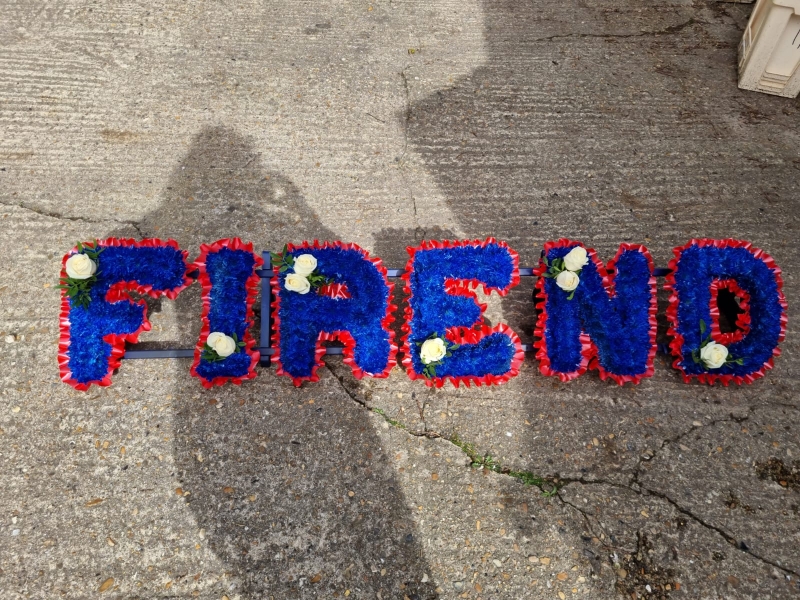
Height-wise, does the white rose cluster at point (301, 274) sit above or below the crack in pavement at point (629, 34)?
below

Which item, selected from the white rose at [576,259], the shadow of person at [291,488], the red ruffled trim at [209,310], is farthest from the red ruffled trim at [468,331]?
the red ruffled trim at [209,310]

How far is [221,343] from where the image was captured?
7.45 feet

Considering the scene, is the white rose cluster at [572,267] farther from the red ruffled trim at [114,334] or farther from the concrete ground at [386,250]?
the red ruffled trim at [114,334]

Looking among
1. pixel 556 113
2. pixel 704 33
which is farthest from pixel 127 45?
pixel 704 33

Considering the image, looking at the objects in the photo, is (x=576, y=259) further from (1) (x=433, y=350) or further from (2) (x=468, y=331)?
(1) (x=433, y=350)

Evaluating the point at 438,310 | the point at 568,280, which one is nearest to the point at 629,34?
the point at 568,280

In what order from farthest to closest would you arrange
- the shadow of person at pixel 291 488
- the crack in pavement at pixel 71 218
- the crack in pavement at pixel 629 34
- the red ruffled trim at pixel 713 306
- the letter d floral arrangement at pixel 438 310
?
the crack in pavement at pixel 629 34, the crack in pavement at pixel 71 218, the red ruffled trim at pixel 713 306, the letter d floral arrangement at pixel 438 310, the shadow of person at pixel 291 488

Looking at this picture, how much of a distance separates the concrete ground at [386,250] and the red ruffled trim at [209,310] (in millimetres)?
141

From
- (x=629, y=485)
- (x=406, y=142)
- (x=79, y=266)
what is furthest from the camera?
(x=406, y=142)

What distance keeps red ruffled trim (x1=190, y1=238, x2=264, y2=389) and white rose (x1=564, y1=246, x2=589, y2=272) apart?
4.58 feet

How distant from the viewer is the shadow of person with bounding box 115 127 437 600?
2.16 metres

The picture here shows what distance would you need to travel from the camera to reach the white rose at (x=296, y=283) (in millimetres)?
2346

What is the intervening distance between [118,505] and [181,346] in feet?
2.40

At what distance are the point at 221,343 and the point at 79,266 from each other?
2.18ft
